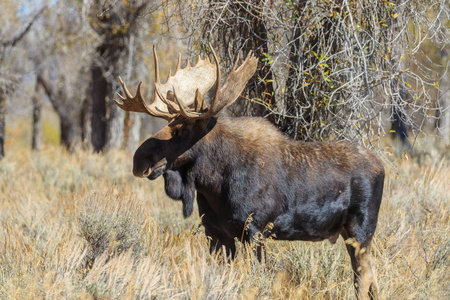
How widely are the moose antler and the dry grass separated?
102 centimetres

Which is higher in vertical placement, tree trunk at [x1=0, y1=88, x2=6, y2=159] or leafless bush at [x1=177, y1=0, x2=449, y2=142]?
leafless bush at [x1=177, y1=0, x2=449, y2=142]

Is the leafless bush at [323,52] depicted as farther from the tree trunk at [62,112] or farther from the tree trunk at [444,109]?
the tree trunk at [62,112]

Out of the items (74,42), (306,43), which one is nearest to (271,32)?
(306,43)

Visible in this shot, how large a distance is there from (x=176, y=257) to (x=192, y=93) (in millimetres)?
1553

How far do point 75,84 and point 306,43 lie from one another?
730 inches

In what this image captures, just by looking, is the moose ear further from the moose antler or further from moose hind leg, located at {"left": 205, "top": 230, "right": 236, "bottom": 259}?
moose hind leg, located at {"left": 205, "top": 230, "right": 236, "bottom": 259}

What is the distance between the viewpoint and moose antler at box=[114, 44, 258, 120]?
427 cm

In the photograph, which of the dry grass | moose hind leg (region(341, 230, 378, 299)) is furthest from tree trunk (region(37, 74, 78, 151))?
moose hind leg (region(341, 230, 378, 299))

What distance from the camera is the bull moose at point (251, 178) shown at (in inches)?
169

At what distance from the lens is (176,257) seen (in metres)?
4.63

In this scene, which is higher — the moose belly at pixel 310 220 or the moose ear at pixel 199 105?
the moose ear at pixel 199 105

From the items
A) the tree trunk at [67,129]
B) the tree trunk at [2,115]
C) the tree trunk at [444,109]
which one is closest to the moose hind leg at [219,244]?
the tree trunk at [444,109]

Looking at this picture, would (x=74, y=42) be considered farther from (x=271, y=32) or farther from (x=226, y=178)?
(x=226, y=178)

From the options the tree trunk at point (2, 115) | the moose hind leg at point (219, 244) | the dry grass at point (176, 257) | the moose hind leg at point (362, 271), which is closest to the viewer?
the dry grass at point (176, 257)
